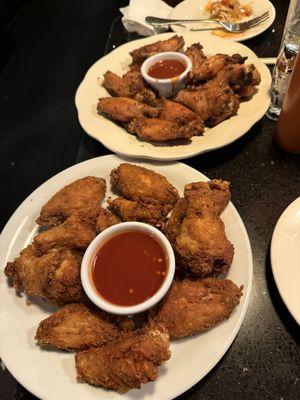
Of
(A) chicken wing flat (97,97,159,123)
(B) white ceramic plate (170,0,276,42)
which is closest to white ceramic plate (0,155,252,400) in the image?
(A) chicken wing flat (97,97,159,123)

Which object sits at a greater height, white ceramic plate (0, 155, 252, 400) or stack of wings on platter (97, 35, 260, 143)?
stack of wings on platter (97, 35, 260, 143)

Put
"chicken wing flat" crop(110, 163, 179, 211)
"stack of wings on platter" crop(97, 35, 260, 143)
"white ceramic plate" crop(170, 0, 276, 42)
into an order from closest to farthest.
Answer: "chicken wing flat" crop(110, 163, 179, 211) < "stack of wings on platter" crop(97, 35, 260, 143) < "white ceramic plate" crop(170, 0, 276, 42)

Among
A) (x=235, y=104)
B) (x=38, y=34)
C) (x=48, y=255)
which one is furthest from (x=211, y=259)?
(x=38, y=34)

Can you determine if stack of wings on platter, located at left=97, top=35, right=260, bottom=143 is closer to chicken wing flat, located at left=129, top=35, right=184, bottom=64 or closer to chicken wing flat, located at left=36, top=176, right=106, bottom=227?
chicken wing flat, located at left=129, top=35, right=184, bottom=64

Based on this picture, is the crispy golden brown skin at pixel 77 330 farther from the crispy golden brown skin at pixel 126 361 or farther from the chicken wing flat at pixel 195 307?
the chicken wing flat at pixel 195 307

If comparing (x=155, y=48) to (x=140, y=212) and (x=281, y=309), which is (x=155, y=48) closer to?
(x=140, y=212)

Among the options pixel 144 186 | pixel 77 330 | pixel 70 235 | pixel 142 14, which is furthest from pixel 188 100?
pixel 77 330

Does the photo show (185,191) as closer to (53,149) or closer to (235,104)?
(235,104)
